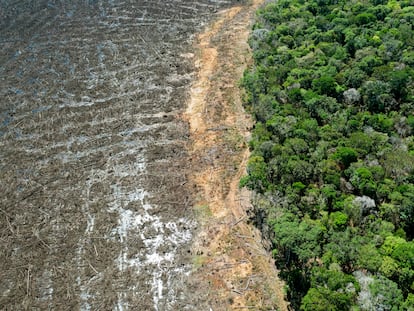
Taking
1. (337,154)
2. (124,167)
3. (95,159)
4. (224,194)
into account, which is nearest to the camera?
(337,154)

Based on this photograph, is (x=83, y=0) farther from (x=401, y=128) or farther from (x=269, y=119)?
(x=401, y=128)

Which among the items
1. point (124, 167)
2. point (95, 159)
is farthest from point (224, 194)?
point (95, 159)

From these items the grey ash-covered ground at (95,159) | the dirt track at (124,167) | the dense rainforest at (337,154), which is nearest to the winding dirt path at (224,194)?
the dirt track at (124,167)

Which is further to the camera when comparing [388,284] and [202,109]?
[202,109]

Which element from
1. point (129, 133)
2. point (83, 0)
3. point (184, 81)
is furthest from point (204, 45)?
point (83, 0)

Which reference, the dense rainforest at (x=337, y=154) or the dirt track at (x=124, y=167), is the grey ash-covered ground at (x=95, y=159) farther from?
the dense rainforest at (x=337, y=154)

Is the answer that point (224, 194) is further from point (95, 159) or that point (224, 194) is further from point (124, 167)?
point (95, 159)

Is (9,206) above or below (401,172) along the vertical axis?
below
